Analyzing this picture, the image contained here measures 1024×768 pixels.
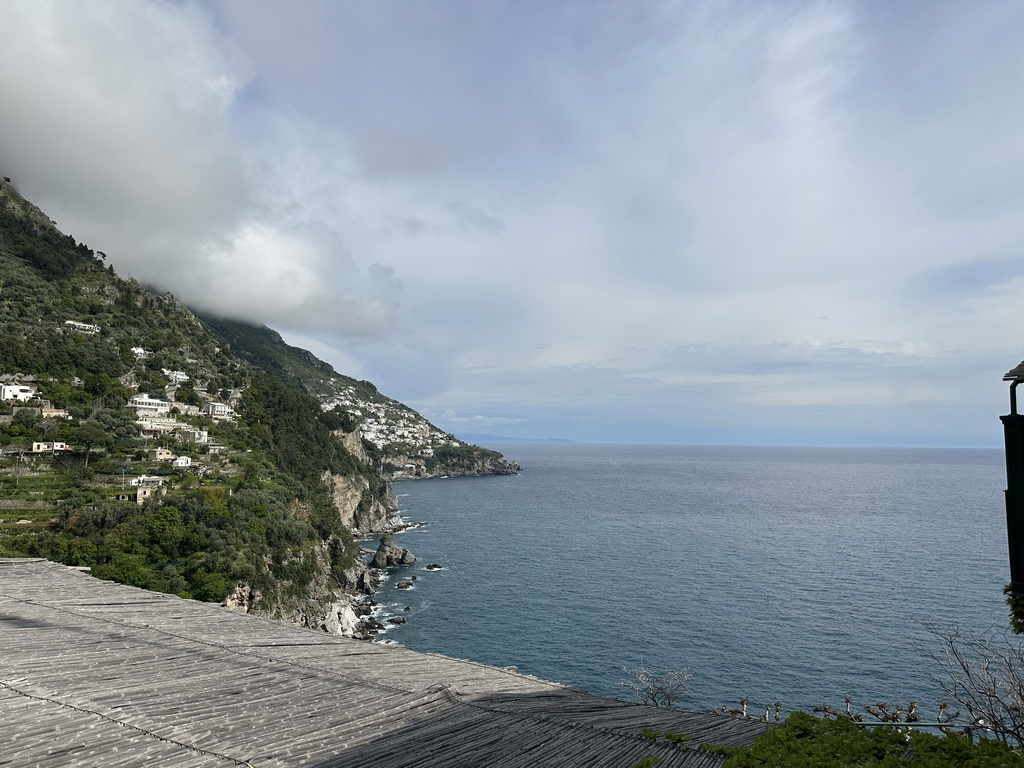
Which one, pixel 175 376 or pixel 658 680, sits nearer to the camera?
pixel 658 680

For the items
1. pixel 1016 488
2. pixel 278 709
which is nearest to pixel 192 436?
pixel 278 709

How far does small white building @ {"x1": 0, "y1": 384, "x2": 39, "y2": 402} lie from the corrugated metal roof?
42.0m

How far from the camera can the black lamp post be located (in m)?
5.41

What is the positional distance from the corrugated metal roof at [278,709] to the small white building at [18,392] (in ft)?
138

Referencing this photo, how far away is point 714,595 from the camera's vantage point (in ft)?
123

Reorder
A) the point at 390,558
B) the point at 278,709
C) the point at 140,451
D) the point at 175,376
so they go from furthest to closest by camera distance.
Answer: the point at 175,376 → the point at 390,558 → the point at 140,451 → the point at 278,709

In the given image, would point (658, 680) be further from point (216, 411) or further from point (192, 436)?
point (216, 411)

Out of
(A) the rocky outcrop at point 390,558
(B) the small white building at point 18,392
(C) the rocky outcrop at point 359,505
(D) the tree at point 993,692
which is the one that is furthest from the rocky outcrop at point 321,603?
(B) the small white building at point 18,392

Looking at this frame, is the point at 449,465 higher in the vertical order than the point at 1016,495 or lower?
lower

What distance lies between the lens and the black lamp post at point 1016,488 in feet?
17.8

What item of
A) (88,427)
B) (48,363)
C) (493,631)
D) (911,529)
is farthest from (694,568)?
(48,363)

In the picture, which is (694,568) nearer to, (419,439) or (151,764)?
(151,764)

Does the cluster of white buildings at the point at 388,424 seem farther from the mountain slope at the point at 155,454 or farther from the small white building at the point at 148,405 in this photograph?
the small white building at the point at 148,405

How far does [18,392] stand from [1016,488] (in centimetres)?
5365
